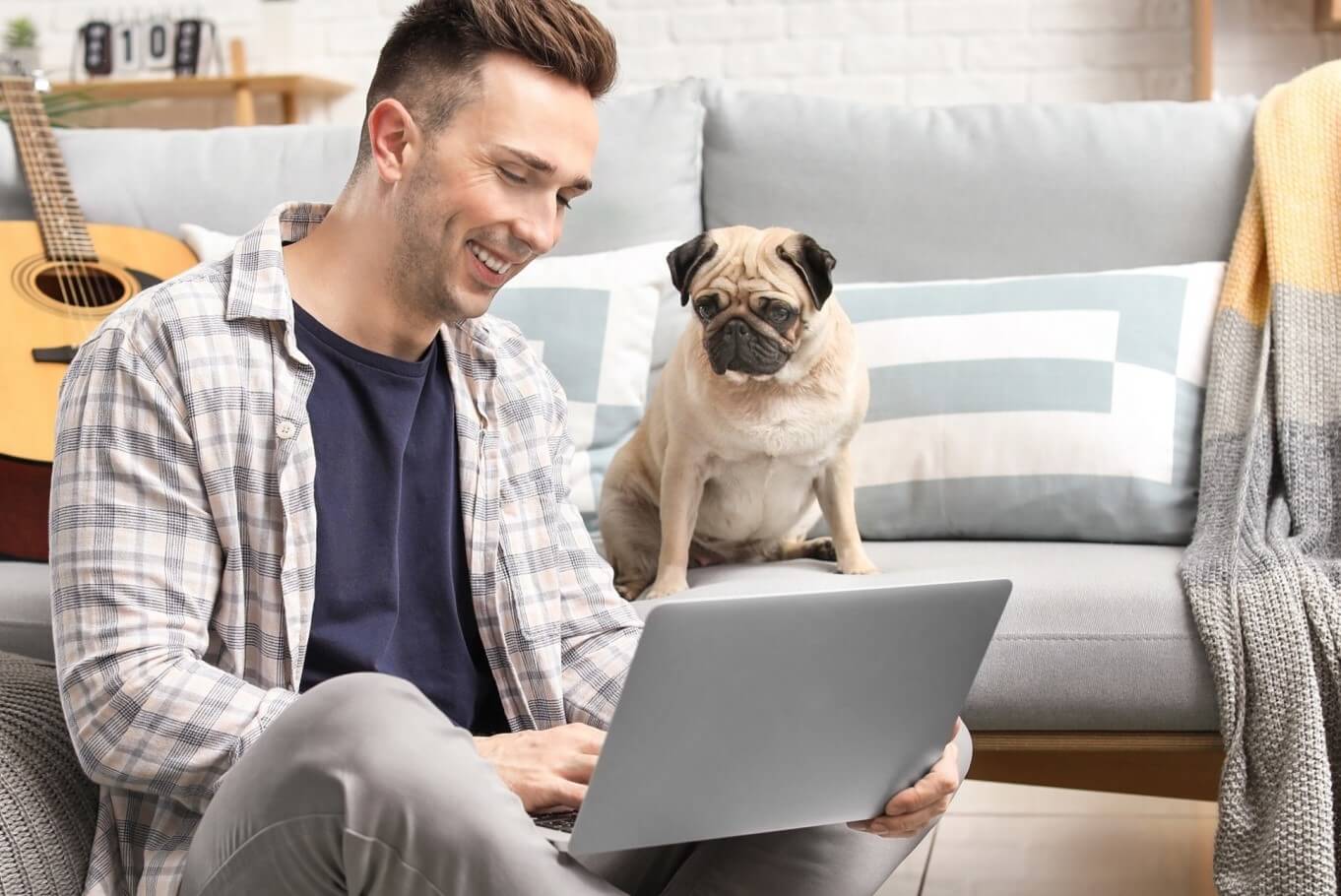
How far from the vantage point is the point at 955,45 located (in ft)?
11.0

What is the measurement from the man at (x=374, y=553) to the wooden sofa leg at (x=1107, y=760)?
43 cm

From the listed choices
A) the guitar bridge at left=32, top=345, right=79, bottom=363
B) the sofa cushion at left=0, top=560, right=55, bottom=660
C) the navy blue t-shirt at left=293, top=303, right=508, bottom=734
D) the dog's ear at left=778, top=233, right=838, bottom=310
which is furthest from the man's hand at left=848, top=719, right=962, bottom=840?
the guitar bridge at left=32, top=345, right=79, bottom=363

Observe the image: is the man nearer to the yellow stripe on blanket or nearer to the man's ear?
the man's ear

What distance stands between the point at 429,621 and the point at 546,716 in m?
0.14

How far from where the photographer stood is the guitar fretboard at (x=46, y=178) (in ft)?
6.36

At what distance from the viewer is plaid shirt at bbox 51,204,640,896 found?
93cm

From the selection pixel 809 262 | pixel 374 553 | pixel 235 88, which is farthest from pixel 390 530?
pixel 235 88

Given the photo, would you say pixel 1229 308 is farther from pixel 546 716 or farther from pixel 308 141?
pixel 308 141

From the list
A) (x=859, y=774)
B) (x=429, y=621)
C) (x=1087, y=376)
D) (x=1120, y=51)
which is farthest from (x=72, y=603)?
(x=1120, y=51)

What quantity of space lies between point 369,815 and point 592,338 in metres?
1.11

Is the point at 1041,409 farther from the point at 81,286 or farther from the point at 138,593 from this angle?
the point at 81,286

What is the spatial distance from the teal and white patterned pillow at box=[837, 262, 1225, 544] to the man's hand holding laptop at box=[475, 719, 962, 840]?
2.52 ft

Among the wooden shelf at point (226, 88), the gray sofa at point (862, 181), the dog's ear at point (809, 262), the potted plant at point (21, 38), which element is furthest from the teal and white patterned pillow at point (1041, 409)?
the potted plant at point (21, 38)

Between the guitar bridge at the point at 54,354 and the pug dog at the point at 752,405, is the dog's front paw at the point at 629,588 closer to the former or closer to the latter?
the pug dog at the point at 752,405
